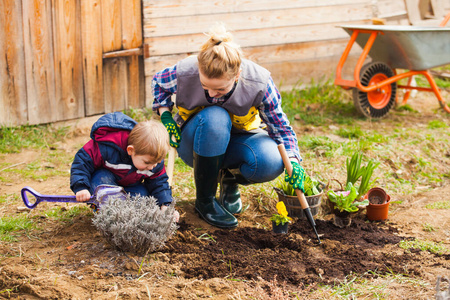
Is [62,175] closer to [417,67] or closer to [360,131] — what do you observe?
[360,131]

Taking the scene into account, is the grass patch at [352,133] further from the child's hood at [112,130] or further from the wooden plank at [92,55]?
the child's hood at [112,130]

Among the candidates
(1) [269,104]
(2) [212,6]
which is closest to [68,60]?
(2) [212,6]

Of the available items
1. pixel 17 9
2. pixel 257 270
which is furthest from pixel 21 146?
pixel 257 270

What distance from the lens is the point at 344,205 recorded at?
314 centimetres

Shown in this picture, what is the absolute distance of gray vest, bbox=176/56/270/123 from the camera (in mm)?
2891

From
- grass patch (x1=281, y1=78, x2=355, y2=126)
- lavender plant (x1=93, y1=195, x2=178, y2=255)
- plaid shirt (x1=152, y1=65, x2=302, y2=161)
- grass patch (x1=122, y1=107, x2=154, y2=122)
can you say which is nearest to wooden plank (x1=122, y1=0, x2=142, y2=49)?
grass patch (x1=122, y1=107, x2=154, y2=122)

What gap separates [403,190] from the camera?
12.8ft

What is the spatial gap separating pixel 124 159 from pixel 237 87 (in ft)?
2.57

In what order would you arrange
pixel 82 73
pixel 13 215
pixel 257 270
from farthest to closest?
pixel 82 73 < pixel 13 215 < pixel 257 270

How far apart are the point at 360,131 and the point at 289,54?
1.38 m

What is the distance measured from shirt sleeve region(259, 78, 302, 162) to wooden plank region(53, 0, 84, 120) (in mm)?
2285

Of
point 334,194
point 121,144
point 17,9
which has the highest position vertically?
point 17,9

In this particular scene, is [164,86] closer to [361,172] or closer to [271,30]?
[361,172]

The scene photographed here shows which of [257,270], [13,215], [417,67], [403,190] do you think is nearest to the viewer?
[257,270]
